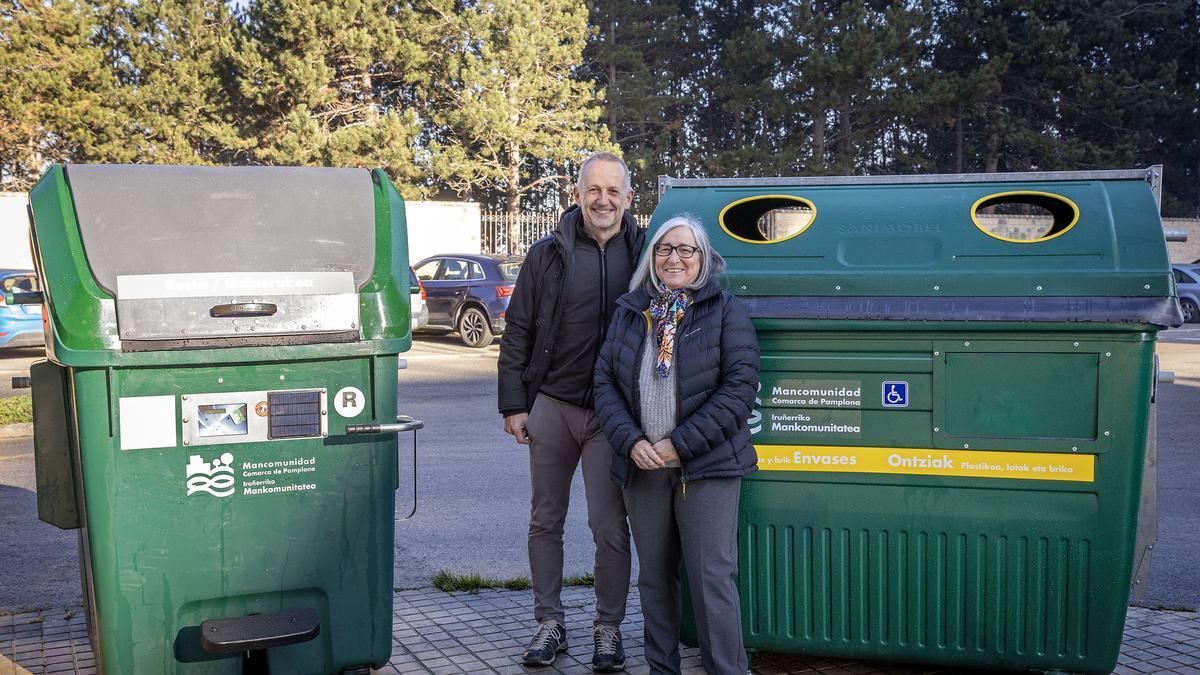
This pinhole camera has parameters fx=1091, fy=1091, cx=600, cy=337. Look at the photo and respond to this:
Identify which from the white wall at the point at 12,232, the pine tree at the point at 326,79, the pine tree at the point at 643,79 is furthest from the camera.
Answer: the pine tree at the point at 643,79

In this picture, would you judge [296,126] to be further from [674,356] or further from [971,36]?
[674,356]

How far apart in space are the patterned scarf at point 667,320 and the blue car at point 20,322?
13.4m

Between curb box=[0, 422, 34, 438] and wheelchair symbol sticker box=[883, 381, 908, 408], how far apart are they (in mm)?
7871

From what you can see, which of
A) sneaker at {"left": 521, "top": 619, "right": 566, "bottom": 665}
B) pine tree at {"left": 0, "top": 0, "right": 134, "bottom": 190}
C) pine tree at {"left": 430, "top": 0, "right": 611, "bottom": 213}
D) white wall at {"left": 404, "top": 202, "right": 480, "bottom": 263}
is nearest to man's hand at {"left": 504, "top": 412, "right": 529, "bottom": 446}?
sneaker at {"left": 521, "top": 619, "right": 566, "bottom": 665}

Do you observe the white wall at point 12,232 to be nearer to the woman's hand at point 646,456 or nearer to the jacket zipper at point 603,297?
the jacket zipper at point 603,297

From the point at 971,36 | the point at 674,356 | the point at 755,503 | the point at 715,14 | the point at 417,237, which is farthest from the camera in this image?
the point at 715,14

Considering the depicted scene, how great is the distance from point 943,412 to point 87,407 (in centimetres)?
263

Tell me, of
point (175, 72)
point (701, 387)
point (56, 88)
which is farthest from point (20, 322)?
point (175, 72)

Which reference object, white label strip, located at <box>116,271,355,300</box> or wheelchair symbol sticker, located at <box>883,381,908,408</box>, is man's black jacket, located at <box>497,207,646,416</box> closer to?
white label strip, located at <box>116,271,355,300</box>

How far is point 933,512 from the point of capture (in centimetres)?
352

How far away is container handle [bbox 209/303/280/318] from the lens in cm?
331

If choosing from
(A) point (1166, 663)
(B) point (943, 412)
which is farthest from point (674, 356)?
(A) point (1166, 663)

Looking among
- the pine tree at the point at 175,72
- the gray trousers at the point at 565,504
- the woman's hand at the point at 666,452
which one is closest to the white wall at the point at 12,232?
the pine tree at the point at 175,72

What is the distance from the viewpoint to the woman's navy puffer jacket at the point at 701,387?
3.32 meters
